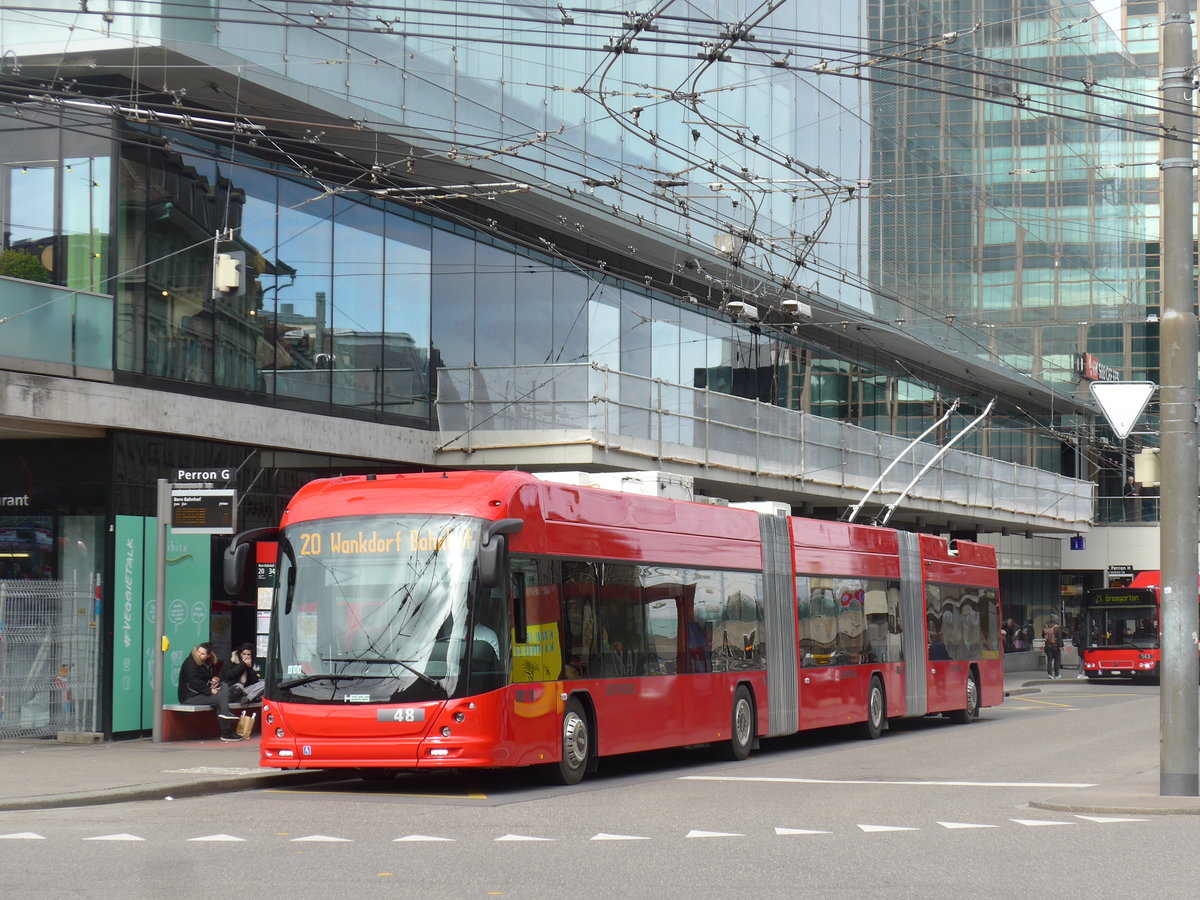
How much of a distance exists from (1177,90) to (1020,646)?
143ft

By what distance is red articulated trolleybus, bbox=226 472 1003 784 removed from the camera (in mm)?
15219

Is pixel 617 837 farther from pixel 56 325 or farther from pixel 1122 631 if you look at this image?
pixel 1122 631

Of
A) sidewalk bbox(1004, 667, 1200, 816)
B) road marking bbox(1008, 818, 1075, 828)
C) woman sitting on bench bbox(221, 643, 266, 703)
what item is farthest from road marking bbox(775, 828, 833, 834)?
woman sitting on bench bbox(221, 643, 266, 703)

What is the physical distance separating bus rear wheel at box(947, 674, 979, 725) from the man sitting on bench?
14.3 meters

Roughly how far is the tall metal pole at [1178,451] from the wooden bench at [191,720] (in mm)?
11287

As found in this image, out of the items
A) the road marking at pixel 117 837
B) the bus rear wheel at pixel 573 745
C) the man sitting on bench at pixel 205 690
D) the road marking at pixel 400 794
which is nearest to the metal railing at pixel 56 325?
the man sitting on bench at pixel 205 690

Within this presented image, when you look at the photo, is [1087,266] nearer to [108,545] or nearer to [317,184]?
[317,184]

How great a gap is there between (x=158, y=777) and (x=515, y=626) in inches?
149

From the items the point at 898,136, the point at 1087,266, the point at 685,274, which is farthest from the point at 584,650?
the point at 1087,266

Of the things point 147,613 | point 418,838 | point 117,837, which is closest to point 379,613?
point 418,838

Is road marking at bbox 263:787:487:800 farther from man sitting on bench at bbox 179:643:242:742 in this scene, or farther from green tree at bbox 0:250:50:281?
green tree at bbox 0:250:50:281

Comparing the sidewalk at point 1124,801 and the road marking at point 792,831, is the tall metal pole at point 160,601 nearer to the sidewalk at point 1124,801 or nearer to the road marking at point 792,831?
the road marking at point 792,831

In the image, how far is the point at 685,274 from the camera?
33938mm

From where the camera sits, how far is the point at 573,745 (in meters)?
16.7
